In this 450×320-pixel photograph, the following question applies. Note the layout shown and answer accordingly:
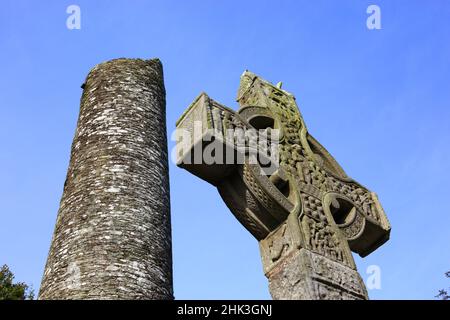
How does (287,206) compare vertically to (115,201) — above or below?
below

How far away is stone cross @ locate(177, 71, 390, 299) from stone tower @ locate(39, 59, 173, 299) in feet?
7.07

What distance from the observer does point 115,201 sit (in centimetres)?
607

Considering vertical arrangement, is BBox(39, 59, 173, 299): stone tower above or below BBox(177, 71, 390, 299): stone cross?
above

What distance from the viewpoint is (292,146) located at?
4.19 metres

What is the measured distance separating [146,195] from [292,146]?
2.61m

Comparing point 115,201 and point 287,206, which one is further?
point 115,201

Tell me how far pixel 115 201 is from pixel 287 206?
2.97m

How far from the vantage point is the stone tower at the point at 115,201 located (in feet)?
17.7

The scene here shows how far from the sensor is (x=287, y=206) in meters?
3.54

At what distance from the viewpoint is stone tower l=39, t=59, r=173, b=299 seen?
5.40 meters

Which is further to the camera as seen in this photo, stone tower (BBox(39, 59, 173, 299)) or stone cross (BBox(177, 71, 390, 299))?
stone tower (BBox(39, 59, 173, 299))

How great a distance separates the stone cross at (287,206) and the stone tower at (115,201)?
2.16 metres
